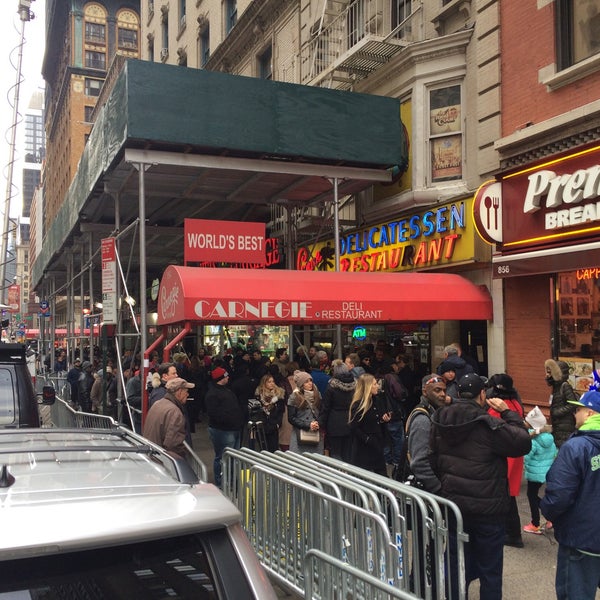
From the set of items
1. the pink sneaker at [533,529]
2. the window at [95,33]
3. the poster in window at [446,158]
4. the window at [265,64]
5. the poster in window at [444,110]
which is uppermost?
the window at [95,33]

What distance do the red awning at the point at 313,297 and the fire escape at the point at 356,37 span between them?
5.39 m

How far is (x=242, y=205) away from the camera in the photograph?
17672 mm

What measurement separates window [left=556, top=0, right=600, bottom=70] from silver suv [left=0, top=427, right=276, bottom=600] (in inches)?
415

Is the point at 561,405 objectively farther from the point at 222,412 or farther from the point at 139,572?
the point at 139,572

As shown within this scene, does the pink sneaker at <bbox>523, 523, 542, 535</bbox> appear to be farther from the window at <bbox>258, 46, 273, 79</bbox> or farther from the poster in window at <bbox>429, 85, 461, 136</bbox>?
the window at <bbox>258, 46, 273, 79</bbox>

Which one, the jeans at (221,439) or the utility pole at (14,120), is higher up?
the utility pole at (14,120)

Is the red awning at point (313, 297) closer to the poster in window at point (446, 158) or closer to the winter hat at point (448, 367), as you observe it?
the poster in window at point (446, 158)

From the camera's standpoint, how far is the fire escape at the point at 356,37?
538 inches

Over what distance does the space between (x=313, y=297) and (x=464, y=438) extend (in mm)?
6661

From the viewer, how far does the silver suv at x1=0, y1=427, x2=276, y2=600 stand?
175cm

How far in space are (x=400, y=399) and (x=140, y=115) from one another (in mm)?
6569

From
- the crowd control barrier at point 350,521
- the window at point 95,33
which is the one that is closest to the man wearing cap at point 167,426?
the crowd control barrier at point 350,521

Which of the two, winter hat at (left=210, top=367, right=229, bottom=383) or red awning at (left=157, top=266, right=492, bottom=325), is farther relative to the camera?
red awning at (left=157, top=266, right=492, bottom=325)

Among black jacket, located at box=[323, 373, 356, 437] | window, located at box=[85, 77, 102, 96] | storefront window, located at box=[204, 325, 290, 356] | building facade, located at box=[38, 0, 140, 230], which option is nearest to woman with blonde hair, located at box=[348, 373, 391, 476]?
black jacket, located at box=[323, 373, 356, 437]
